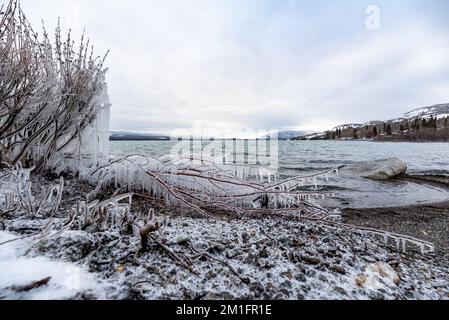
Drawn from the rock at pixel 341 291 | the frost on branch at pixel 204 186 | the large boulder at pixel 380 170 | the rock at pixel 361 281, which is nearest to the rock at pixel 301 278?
the rock at pixel 341 291

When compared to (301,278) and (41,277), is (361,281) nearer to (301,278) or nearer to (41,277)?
(301,278)

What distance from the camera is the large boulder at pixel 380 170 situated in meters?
9.07

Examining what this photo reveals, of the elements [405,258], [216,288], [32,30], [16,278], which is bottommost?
[405,258]

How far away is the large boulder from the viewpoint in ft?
29.8

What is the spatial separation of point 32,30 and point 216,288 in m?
4.52

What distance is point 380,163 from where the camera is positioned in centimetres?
997

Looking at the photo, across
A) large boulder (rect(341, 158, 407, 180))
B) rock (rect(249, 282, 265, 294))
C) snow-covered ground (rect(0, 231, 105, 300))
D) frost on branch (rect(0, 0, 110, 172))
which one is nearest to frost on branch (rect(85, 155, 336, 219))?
frost on branch (rect(0, 0, 110, 172))

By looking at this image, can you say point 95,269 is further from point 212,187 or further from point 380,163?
point 380,163

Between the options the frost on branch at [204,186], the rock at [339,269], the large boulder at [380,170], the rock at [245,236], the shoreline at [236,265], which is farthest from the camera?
the large boulder at [380,170]

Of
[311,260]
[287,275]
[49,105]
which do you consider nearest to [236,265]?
[287,275]

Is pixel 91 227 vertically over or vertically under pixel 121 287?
over

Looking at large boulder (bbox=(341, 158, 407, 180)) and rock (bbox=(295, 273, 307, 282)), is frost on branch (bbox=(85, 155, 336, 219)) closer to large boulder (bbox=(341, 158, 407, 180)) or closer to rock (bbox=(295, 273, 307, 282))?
rock (bbox=(295, 273, 307, 282))

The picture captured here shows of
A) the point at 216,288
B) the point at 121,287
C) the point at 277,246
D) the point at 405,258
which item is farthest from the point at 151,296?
the point at 405,258

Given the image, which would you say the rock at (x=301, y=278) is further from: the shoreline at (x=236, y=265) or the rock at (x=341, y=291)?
the rock at (x=341, y=291)
